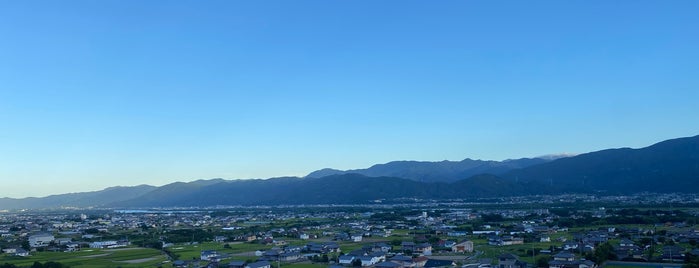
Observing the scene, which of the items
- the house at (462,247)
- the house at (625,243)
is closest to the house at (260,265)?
the house at (462,247)

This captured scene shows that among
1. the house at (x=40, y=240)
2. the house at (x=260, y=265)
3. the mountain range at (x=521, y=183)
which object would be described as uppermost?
the mountain range at (x=521, y=183)

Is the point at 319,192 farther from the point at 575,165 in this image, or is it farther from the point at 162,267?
the point at 162,267

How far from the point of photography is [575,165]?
399 feet

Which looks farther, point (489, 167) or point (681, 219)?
point (489, 167)

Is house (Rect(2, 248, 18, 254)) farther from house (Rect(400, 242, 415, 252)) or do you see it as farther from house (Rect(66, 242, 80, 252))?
house (Rect(400, 242, 415, 252))

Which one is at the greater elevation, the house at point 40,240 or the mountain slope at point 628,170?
the mountain slope at point 628,170

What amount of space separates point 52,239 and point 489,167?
143753 mm

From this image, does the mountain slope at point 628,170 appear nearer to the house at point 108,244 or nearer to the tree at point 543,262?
the tree at point 543,262

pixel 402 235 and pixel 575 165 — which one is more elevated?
pixel 575 165

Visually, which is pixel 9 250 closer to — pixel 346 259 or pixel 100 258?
pixel 100 258

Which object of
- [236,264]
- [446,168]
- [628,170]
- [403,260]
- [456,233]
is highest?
[446,168]

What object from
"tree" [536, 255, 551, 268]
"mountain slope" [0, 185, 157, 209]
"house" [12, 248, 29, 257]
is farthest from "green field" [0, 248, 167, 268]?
"mountain slope" [0, 185, 157, 209]

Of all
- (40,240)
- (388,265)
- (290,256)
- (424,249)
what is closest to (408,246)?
(424,249)

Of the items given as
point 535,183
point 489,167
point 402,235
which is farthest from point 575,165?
point 402,235
